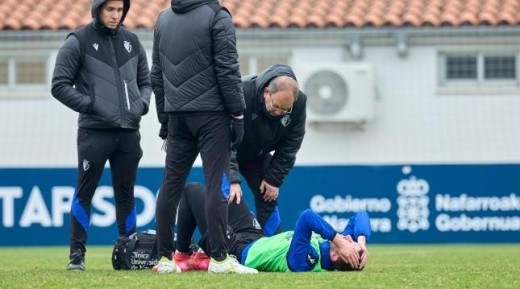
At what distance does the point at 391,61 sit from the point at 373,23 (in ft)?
2.25

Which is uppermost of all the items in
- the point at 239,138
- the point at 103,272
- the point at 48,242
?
the point at 239,138

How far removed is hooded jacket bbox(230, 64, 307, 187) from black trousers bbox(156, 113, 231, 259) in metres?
0.53

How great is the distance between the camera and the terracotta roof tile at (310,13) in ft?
77.9

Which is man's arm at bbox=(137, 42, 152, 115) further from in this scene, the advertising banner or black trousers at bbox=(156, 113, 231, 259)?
the advertising banner

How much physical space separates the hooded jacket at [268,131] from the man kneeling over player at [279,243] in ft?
1.28

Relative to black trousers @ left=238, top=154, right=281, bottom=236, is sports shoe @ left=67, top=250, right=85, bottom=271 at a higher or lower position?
lower

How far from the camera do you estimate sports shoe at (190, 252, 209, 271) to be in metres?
10.9

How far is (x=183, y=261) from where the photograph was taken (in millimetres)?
10875

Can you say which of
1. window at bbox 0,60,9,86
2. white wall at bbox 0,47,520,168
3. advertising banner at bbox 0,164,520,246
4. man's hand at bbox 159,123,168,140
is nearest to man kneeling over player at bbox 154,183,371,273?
man's hand at bbox 159,123,168,140

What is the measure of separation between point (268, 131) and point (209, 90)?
45.4 inches

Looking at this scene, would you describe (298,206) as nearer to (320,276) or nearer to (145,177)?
(145,177)

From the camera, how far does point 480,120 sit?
76.5 feet

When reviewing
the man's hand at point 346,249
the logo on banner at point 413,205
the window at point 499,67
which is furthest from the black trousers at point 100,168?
the window at point 499,67

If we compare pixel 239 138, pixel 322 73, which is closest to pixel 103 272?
pixel 239 138
